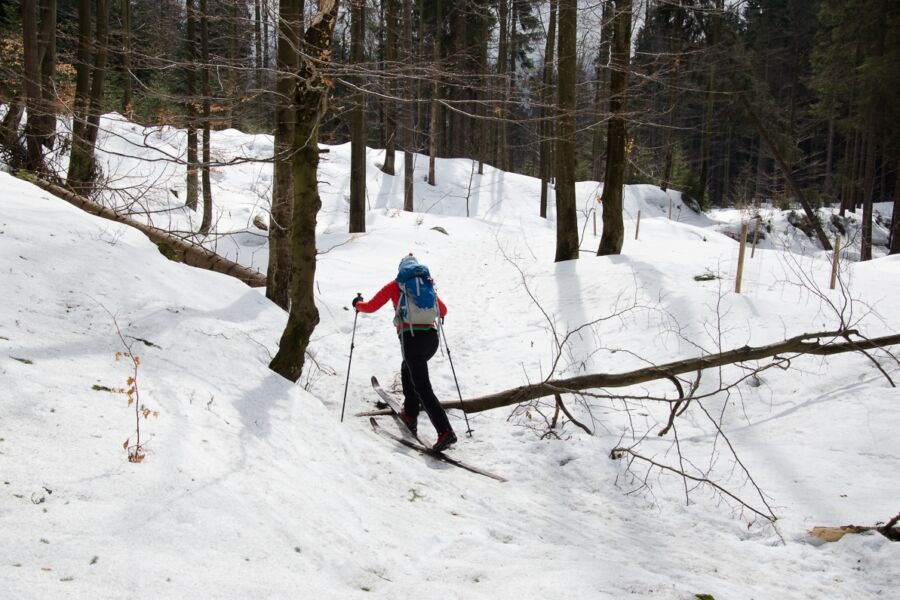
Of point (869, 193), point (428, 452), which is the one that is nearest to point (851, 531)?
point (428, 452)

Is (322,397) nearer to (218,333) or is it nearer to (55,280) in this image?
(218,333)

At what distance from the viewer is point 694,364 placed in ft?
18.0

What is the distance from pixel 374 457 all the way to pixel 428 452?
0.83 metres

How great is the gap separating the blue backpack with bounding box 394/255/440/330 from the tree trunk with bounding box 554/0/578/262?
20.0ft

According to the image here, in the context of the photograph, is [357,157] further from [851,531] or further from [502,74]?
[851,531]

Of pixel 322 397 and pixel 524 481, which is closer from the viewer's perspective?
pixel 524 481

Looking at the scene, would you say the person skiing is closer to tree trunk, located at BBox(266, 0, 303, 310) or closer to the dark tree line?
the dark tree line

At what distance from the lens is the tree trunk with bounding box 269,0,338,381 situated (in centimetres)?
506

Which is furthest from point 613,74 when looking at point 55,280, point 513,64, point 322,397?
point 513,64

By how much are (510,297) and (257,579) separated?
924 centimetres

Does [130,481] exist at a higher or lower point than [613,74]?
lower

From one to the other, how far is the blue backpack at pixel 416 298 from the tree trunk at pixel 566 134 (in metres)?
6.10

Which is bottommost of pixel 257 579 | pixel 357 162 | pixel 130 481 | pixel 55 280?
pixel 257 579

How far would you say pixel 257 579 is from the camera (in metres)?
2.56
